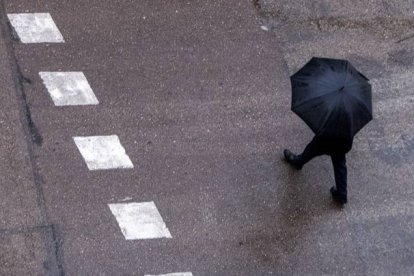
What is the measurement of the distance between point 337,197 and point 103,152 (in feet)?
7.96

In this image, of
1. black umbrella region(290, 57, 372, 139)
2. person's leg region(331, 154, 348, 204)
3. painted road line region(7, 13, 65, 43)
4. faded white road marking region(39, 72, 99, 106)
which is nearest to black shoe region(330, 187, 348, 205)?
person's leg region(331, 154, 348, 204)

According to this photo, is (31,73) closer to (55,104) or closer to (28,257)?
(55,104)

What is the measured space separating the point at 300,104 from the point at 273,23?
2461 mm

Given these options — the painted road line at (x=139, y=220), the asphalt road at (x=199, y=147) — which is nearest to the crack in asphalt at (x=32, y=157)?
the asphalt road at (x=199, y=147)

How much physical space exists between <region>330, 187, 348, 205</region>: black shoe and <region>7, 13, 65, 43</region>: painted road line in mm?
3394

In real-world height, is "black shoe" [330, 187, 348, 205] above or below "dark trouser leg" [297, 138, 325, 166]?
below

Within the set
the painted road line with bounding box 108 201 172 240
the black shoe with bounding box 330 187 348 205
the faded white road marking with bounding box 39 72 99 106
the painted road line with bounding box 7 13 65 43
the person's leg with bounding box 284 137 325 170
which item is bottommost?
the black shoe with bounding box 330 187 348 205

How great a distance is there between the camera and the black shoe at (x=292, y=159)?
28.2 feet

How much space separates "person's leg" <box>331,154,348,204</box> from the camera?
320 inches

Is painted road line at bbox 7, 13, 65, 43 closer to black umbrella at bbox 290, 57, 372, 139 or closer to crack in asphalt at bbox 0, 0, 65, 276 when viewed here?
crack in asphalt at bbox 0, 0, 65, 276

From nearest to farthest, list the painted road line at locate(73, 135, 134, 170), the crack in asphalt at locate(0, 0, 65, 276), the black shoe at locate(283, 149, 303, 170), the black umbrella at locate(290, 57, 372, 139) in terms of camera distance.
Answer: the black umbrella at locate(290, 57, 372, 139), the crack in asphalt at locate(0, 0, 65, 276), the painted road line at locate(73, 135, 134, 170), the black shoe at locate(283, 149, 303, 170)

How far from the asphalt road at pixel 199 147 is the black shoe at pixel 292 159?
0.34 ft

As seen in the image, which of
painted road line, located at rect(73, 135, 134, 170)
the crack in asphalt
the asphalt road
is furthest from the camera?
painted road line, located at rect(73, 135, 134, 170)

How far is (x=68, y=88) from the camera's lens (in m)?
8.88
